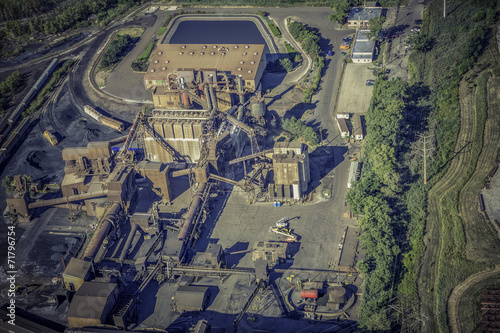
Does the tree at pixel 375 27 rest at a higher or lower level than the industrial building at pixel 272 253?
higher

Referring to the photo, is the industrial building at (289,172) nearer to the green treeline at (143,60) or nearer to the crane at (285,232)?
the crane at (285,232)

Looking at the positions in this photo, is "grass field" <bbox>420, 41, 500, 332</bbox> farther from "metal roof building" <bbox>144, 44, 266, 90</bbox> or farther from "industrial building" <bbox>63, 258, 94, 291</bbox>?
"industrial building" <bbox>63, 258, 94, 291</bbox>

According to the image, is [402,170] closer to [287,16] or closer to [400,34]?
[400,34]

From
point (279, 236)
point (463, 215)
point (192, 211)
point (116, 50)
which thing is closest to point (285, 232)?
point (279, 236)

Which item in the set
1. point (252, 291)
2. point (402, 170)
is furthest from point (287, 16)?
point (252, 291)

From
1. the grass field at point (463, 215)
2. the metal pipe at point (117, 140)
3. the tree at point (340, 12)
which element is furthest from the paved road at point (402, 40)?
the metal pipe at point (117, 140)

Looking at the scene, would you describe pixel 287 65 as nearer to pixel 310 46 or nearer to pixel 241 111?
pixel 310 46
